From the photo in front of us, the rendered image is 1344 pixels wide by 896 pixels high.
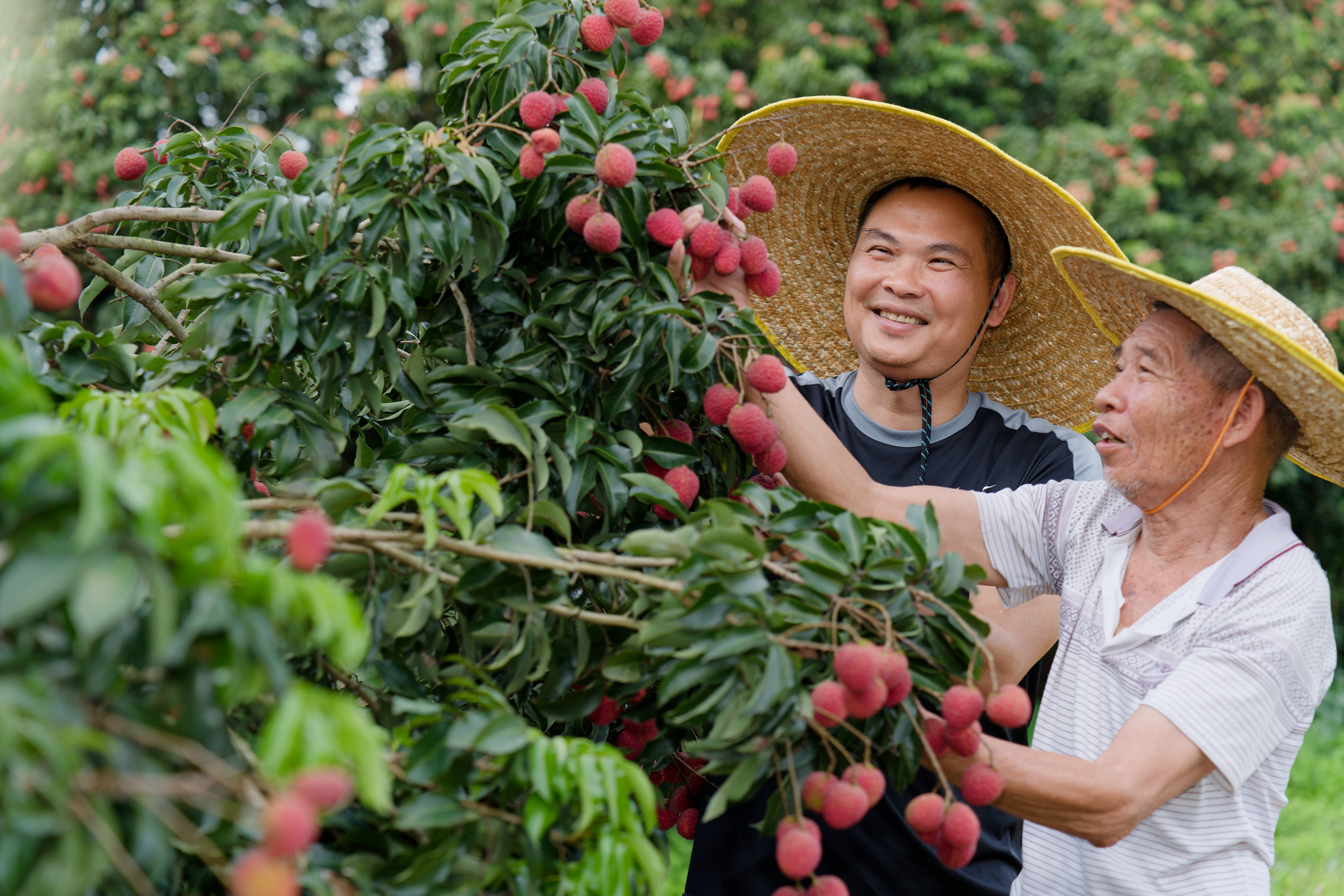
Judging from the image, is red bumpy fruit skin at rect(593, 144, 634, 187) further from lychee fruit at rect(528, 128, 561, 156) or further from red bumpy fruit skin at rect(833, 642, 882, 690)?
red bumpy fruit skin at rect(833, 642, 882, 690)

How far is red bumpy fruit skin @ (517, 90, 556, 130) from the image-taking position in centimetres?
122

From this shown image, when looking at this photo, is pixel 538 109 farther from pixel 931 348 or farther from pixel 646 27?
pixel 931 348

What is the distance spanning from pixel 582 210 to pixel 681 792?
2.82 feet

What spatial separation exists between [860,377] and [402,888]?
1287 mm

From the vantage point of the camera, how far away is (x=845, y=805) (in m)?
0.96

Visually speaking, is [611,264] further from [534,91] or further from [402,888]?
[402,888]

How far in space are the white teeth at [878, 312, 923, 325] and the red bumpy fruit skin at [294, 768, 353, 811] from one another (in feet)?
4.29

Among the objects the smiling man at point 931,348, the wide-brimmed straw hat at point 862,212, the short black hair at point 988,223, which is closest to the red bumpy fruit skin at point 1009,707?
the smiling man at point 931,348

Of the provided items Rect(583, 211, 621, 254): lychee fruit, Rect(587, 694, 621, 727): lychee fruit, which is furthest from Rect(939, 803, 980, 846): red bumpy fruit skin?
Rect(583, 211, 621, 254): lychee fruit

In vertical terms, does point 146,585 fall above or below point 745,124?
below

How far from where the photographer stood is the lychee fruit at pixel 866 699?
94 centimetres

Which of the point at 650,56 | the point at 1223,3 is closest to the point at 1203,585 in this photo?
the point at 650,56

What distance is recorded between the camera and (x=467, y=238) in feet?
3.88

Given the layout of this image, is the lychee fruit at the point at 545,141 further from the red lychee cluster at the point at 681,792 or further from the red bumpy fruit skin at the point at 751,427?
the red lychee cluster at the point at 681,792
